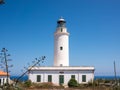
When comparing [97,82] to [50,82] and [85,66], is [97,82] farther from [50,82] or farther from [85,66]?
[50,82]

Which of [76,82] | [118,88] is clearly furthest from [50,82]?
[118,88]

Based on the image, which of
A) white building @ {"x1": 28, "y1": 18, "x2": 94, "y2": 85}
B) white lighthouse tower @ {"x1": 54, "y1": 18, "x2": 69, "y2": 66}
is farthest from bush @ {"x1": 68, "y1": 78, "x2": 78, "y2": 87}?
white lighthouse tower @ {"x1": 54, "y1": 18, "x2": 69, "y2": 66}

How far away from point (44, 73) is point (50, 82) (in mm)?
1781

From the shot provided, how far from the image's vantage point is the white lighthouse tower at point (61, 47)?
A: 35.7 meters

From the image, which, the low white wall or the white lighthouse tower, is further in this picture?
the white lighthouse tower

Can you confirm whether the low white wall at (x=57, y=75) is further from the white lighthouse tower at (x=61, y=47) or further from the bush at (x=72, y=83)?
the white lighthouse tower at (x=61, y=47)

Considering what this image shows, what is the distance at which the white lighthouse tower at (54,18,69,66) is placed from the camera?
117 ft

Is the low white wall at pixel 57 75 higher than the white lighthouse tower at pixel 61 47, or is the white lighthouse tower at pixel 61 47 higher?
the white lighthouse tower at pixel 61 47

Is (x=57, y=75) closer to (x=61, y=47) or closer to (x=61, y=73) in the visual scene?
(x=61, y=73)

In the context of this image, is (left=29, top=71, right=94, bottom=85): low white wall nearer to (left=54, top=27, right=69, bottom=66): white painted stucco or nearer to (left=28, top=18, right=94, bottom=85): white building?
(left=28, top=18, right=94, bottom=85): white building

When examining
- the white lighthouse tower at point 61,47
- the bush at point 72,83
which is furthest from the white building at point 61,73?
the bush at point 72,83

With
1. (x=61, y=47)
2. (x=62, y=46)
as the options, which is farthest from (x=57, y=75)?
(x=62, y=46)

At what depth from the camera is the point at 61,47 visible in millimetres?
35656

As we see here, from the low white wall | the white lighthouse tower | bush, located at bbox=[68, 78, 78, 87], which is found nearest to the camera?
bush, located at bbox=[68, 78, 78, 87]
